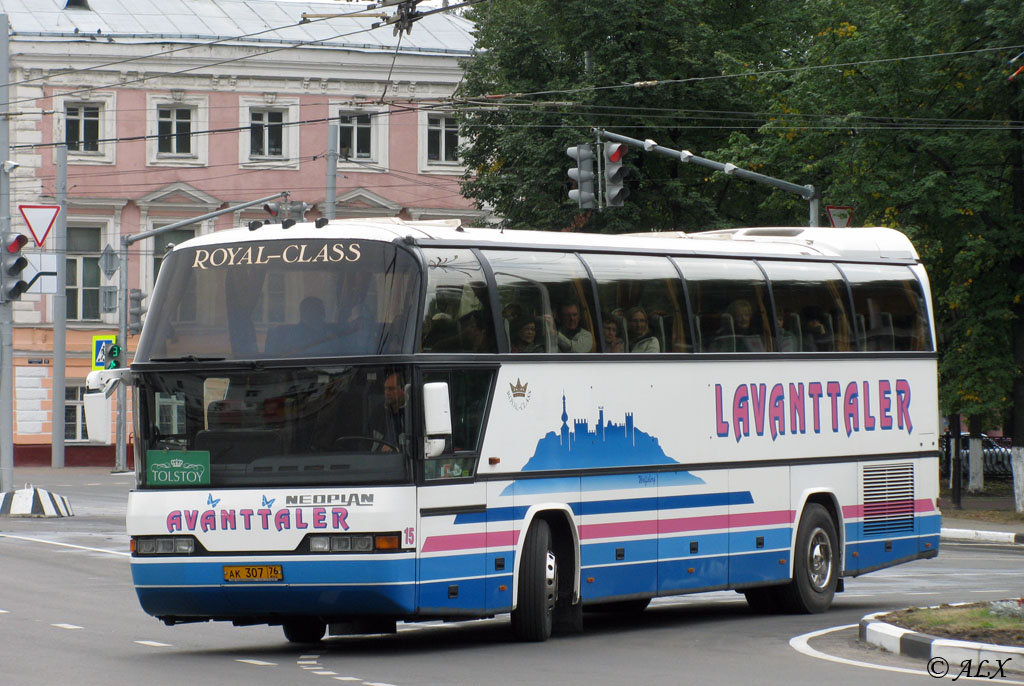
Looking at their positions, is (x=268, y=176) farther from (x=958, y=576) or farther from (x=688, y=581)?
(x=688, y=581)

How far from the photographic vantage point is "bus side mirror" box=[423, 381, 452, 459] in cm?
1228

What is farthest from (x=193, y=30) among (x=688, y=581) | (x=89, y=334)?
(x=688, y=581)

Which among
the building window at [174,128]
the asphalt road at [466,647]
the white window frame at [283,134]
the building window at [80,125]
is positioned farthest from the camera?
the white window frame at [283,134]

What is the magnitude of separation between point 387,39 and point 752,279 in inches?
1698

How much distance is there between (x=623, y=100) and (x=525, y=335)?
28.4 meters

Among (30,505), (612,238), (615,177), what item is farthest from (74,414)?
(612,238)

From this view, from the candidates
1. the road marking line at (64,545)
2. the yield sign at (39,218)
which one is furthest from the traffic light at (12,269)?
the road marking line at (64,545)

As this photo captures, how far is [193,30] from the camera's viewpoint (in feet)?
182

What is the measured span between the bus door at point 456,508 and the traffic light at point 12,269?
19.9m

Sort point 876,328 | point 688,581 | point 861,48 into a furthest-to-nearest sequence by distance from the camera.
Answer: point 861,48
point 876,328
point 688,581

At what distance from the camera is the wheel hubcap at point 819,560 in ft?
54.4

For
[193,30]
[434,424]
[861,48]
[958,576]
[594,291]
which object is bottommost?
[958,576]

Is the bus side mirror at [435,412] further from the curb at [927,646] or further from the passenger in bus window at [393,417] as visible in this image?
the curb at [927,646]

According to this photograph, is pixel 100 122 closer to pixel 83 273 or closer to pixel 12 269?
A: pixel 83 273
